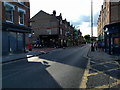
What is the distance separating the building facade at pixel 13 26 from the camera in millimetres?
15791

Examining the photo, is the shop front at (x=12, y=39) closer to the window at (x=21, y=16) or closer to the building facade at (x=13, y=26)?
the building facade at (x=13, y=26)

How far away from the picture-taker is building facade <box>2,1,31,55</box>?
51.8 ft

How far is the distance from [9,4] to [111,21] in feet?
46.8

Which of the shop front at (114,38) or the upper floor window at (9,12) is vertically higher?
the upper floor window at (9,12)

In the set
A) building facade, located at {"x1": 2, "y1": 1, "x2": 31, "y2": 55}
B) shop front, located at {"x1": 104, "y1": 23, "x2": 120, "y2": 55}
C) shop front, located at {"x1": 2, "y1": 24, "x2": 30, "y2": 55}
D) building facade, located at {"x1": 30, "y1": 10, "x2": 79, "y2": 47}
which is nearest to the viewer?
shop front, located at {"x1": 2, "y1": 24, "x2": 30, "y2": 55}

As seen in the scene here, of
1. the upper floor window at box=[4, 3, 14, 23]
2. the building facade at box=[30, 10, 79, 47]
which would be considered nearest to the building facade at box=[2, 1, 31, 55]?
the upper floor window at box=[4, 3, 14, 23]

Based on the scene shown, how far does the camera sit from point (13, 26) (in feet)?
55.2

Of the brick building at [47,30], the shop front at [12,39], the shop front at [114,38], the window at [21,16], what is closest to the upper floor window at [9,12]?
the shop front at [12,39]

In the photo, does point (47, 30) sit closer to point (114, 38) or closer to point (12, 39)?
point (12, 39)

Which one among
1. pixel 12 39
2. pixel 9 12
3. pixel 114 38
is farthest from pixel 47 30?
pixel 114 38

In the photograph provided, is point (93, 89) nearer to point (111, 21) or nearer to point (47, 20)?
point (111, 21)

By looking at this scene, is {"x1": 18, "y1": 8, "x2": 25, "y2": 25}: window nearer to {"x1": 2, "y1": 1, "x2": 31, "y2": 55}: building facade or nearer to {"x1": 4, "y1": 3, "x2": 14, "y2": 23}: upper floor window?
{"x1": 2, "y1": 1, "x2": 31, "y2": 55}: building facade

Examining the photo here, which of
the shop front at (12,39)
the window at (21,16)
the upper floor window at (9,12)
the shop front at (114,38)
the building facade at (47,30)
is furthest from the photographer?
the building facade at (47,30)

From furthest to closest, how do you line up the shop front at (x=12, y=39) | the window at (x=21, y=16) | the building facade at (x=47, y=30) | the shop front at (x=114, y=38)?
the building facade at (x=47, y=30)
the window at (x=21, y=16)
the shop front at (x=114, y=38)
the shop front at (x=12, y=39)
